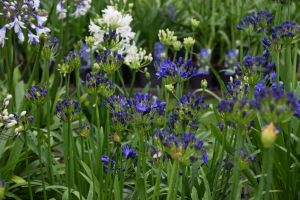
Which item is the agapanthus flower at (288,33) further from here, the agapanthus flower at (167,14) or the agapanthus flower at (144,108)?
the agapanthus flower at (167,14)

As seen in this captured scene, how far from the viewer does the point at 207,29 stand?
535cm

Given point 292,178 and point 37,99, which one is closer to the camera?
point 37,99

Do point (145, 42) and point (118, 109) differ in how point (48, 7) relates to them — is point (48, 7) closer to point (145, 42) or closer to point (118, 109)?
point (145, 42)

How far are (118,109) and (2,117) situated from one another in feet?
1.52

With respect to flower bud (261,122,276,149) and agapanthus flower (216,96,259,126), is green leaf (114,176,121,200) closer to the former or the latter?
agapanthus flower (216,96,259,126)

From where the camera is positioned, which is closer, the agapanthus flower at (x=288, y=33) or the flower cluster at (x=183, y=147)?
the flower cluster at (x=183, y=147)

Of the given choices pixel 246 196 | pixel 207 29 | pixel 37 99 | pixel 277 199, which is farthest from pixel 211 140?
pixel 207 29

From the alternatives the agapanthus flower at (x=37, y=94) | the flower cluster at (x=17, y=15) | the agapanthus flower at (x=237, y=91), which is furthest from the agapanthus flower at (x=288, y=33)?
the flower cluster at (x=17, y=15)

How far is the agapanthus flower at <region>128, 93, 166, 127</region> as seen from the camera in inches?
45.6

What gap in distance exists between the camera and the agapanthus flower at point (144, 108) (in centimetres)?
116

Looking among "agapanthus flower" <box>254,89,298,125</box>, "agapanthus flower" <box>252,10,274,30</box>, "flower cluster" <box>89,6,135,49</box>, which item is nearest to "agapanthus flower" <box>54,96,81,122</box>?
"agapanthus flower" <box>254,89,298,125</box>

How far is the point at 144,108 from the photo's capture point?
3.76ft

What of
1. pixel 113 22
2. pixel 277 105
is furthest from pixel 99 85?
pixel 113 22

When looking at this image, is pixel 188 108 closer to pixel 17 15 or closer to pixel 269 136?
pixel 269 136
